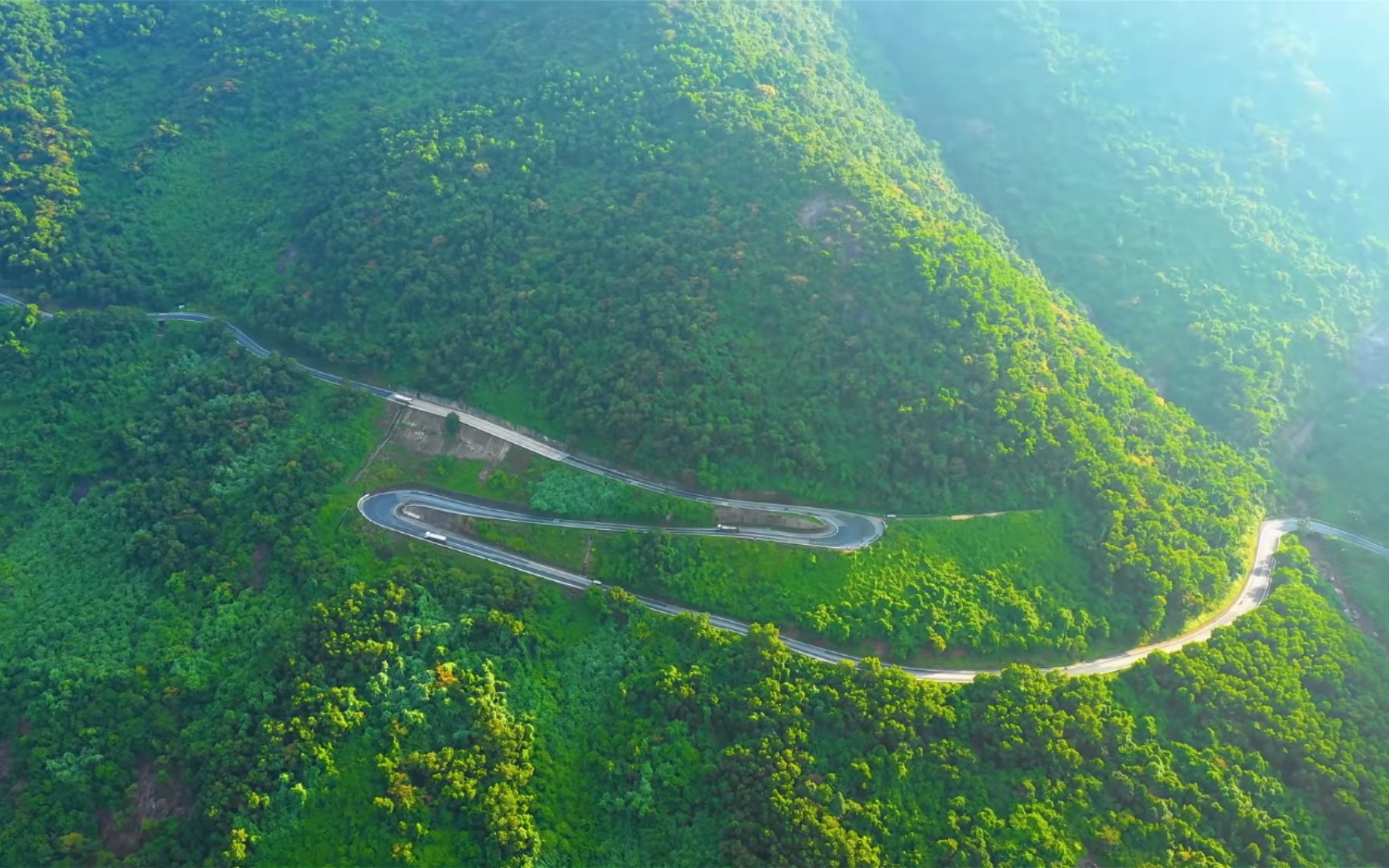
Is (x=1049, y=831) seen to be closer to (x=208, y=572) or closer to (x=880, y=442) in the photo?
(x=880, y=442)

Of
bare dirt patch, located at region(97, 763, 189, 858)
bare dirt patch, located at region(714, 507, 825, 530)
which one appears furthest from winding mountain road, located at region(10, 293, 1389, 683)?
bare dirt patch, located at region(97, 763, 189, 858)

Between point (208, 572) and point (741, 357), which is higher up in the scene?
point (741, 357)

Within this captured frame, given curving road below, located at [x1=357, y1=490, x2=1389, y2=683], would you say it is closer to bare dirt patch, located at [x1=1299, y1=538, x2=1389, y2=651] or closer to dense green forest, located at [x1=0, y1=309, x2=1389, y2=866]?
dense green forest, located at [x1=0, y1=309, x2=1389, y2=866]

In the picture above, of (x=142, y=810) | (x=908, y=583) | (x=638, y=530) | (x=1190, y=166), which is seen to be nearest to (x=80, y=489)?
(x=142, y=810)

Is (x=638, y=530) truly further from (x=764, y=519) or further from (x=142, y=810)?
(x=142, y=810)

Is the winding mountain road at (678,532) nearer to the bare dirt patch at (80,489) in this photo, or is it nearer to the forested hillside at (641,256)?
the forested hillside at (641,256)

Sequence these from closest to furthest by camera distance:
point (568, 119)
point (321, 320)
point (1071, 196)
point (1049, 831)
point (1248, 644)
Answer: point (1049, 831), point (1248, 644), point (321, 320), point (568, 119), point (1071, 196)

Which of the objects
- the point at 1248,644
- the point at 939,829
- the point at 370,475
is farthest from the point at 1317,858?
the point at 370,475
